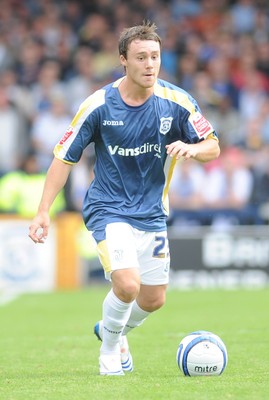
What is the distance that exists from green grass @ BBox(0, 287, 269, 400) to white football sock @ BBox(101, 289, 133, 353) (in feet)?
0.77

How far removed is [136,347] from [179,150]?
318 centimetres

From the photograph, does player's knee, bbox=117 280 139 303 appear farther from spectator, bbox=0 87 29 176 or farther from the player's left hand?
spectator, bbox=0 87 29 176

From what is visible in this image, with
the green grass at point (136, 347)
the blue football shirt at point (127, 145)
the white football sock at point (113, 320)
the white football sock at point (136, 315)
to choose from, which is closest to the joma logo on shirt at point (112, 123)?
the blue football shirt at point (127, 145)

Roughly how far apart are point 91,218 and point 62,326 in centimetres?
438

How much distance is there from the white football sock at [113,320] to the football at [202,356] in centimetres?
46

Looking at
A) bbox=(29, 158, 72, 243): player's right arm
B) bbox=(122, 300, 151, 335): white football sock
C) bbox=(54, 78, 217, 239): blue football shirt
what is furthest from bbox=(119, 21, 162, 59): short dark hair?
bbox=(122, 300, 151, 335): white football sock

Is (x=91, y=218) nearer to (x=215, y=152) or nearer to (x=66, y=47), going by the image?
(x=215, y=152)

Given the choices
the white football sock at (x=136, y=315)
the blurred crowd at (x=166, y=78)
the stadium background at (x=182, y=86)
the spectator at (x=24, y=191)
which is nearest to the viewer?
the white football sock at (x=136, y=315)

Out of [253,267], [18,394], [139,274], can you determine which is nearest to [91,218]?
[139,274]

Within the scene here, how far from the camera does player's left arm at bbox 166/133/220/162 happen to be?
6.89 m

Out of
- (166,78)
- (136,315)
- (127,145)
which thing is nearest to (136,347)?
(136,315)

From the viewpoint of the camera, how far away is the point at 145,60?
7.31 meters

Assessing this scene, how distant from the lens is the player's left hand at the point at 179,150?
6.88m

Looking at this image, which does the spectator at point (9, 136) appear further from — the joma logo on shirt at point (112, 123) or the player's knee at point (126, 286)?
the player's knee at point (126, 286)
